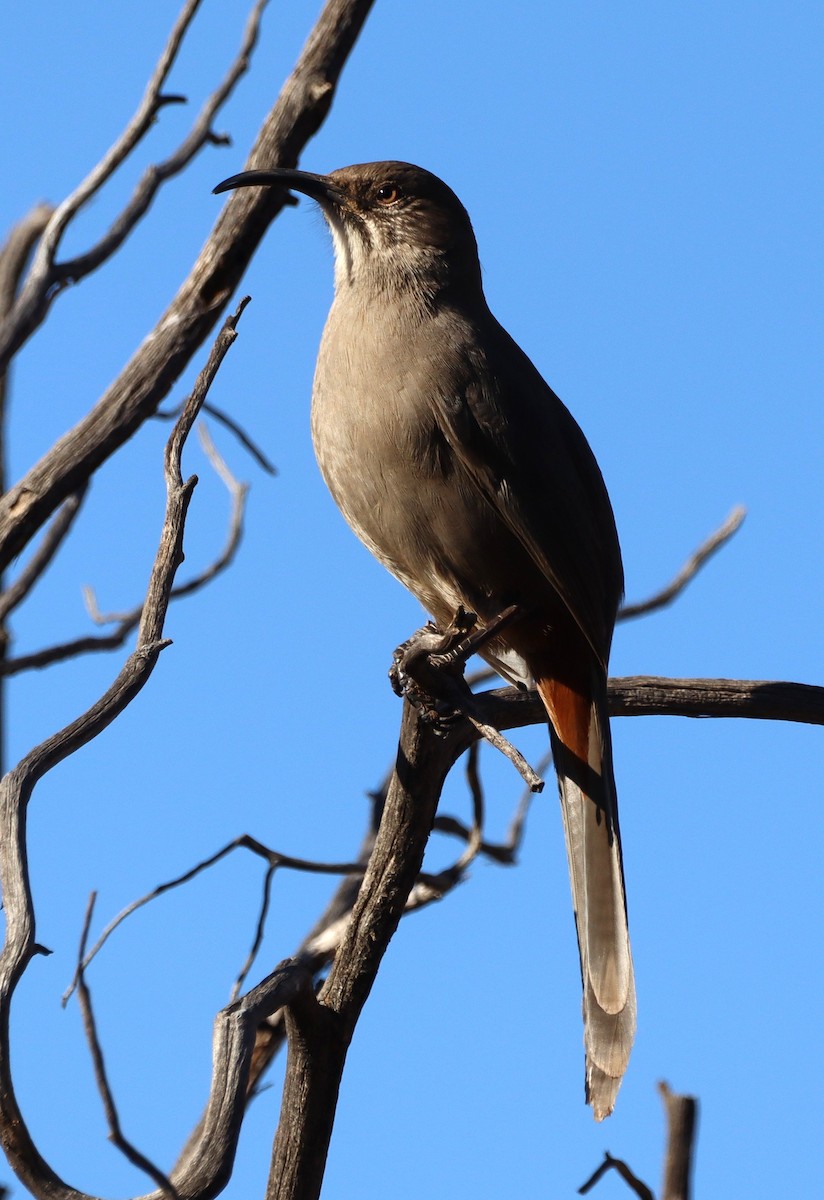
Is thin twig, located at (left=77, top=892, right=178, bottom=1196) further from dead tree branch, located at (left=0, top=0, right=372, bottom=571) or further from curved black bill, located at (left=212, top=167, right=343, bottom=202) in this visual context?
curved black bill, located at (left=212, top=167, right=343, bottom=202)

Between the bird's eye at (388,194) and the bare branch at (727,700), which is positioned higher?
the bird's eye at (388,194)

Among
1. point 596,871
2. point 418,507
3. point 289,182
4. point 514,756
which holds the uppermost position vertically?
point 289,182

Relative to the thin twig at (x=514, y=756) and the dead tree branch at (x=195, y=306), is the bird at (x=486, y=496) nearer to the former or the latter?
the dead tree branch at (x=195, y=306)

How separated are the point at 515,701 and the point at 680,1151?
132 cm

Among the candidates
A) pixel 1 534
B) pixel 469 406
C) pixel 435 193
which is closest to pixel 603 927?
pixel 469 406

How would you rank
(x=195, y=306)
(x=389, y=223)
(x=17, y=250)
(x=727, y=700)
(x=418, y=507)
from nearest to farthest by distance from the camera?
(x=418, y=507) → (x=727, y=700) → (x=195, y=306) → (x=389, y=223) → (x=17, y=250)

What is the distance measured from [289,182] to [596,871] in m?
2.31

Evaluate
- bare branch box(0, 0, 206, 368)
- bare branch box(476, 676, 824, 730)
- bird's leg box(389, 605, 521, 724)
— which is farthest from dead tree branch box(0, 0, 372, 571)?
bare branch box(476, 676, 824, 730)

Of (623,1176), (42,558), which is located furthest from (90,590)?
(623,1176)

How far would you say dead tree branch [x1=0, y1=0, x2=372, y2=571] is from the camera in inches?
161

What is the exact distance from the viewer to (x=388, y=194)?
15.1 ft

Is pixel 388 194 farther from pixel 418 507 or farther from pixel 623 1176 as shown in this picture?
pixel 623 1176

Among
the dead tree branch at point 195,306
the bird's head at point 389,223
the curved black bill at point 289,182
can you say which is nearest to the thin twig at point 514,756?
the dead tree branch at point 195,306

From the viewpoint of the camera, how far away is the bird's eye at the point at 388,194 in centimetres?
460
